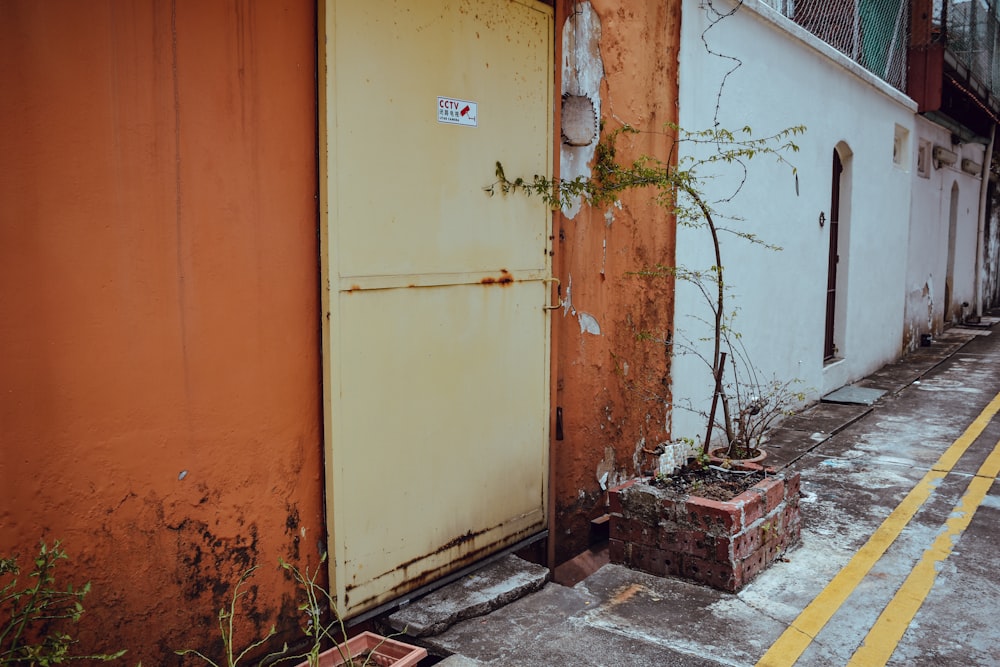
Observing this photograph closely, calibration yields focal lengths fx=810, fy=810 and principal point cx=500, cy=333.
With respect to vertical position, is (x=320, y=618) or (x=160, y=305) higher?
(x=160, y=305)

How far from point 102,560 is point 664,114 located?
455 cm

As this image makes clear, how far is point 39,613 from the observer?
277 cm

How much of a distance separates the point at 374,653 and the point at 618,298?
9.63 ft

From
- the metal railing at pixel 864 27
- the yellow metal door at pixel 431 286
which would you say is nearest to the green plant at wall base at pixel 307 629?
the yellow metal door at pixel 431 286

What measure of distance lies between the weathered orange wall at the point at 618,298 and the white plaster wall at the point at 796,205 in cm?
26

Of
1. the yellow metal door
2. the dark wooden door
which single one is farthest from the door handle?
the dark wooden door

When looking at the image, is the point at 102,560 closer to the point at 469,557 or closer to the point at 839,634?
the point at 469,557

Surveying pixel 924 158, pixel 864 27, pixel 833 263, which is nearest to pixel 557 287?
pixel 833 263

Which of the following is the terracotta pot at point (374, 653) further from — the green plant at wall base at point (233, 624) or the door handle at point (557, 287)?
the door handle at point (557, 287)

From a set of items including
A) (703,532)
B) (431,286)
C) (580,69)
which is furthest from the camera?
(580,69)

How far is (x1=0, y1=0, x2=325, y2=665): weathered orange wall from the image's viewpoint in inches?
107

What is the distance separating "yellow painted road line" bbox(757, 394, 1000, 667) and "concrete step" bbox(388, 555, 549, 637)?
4.14 ft

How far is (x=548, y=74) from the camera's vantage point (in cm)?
481

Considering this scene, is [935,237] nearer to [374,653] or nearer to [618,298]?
[618,298]
